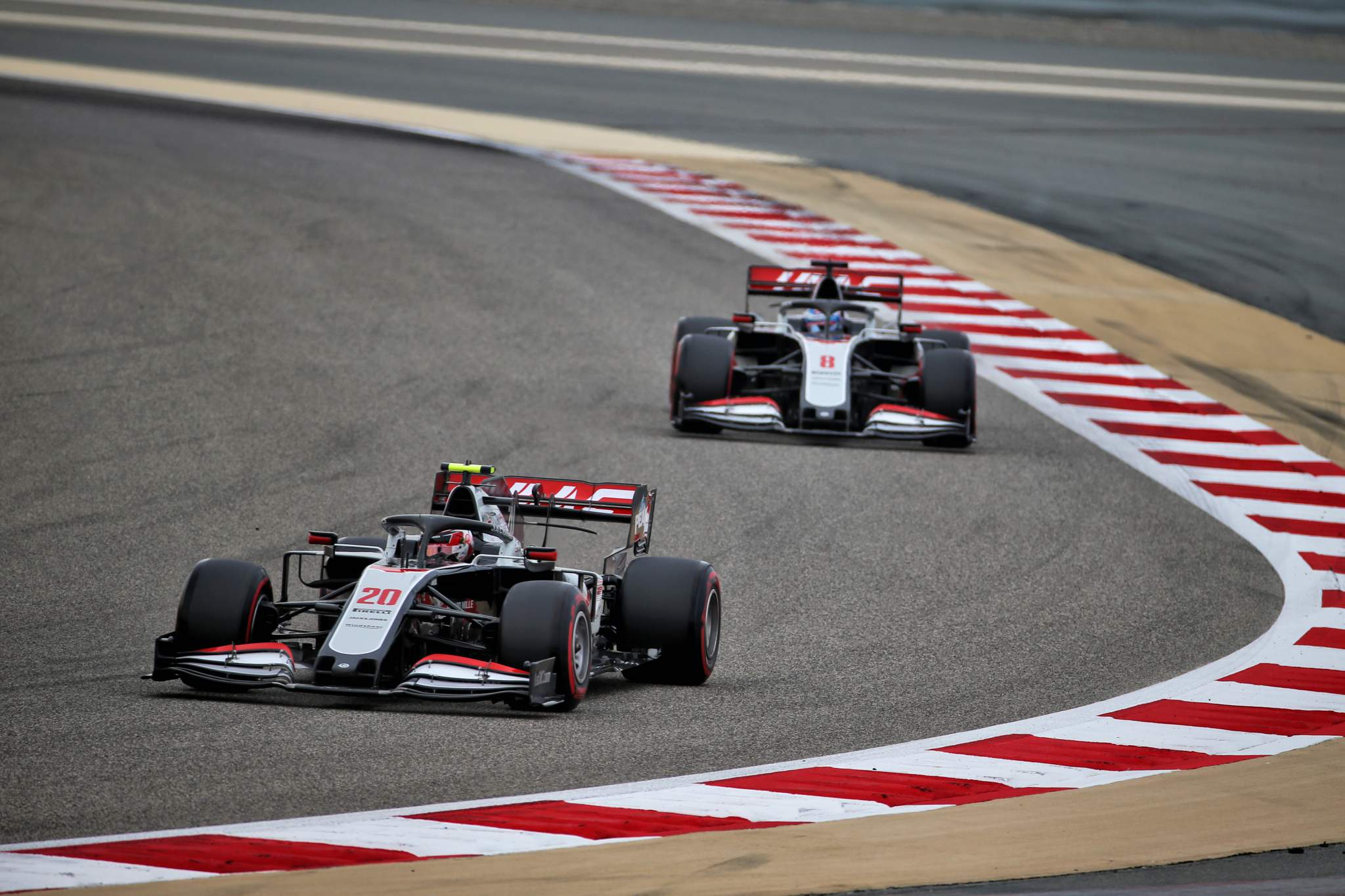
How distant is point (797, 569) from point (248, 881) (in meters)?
6.92

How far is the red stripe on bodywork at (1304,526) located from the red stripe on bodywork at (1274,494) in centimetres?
55

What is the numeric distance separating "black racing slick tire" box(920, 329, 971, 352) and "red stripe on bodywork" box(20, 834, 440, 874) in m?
12.0

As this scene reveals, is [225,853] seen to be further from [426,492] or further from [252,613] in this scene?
[426,492]

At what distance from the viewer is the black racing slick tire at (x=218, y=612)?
9.26 metres

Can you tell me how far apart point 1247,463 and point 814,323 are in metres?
4.36

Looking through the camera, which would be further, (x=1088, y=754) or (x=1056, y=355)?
(x=1056, y=355)

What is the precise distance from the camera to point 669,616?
32.7ft

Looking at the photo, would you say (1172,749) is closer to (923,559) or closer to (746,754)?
(746,754)

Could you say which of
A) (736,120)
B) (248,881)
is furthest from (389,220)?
(248,881)

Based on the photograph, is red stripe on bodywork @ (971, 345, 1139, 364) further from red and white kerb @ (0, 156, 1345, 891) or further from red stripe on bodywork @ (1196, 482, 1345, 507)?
red stripe on bodywork @ (1196, 482, 1345, 507)

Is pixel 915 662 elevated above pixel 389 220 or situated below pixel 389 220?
below

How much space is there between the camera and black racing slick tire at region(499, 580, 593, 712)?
908 cm

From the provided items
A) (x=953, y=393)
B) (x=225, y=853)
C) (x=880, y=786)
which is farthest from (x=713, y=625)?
(x=953, y=393)

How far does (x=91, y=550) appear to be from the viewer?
1299 centimetres
